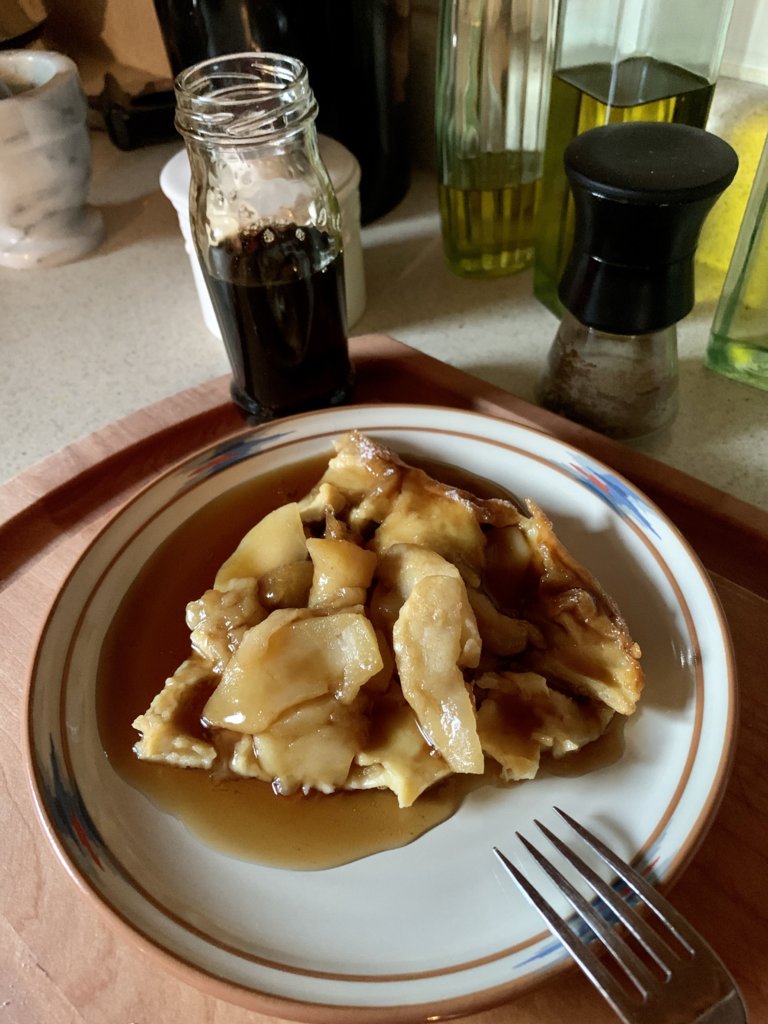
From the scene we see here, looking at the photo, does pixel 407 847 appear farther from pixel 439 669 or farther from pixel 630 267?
pixel 630 267

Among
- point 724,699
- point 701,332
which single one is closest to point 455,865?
point 724,699

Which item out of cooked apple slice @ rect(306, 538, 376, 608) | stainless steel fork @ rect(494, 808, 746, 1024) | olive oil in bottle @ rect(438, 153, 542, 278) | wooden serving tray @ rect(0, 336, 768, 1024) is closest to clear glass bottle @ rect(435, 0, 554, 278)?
olive oil in bottle @ rect(438, 153, 542, 278)

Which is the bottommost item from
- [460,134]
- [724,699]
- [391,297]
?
[391,297]

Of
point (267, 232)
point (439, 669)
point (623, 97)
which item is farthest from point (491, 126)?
point (439, 669)

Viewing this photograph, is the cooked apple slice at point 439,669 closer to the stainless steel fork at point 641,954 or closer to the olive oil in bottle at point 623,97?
the stainless steel fork at point 641,954

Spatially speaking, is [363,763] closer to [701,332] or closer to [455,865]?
[455,865]

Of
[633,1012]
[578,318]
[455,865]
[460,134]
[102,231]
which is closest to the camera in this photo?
[633,1012]

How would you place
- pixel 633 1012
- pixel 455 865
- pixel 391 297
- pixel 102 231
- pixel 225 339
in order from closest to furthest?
pixel 633 1012
pixel 455 865
pixel 225 339
pixel 391 297
pixel 102 231

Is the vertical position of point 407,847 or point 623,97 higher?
point 623,97
